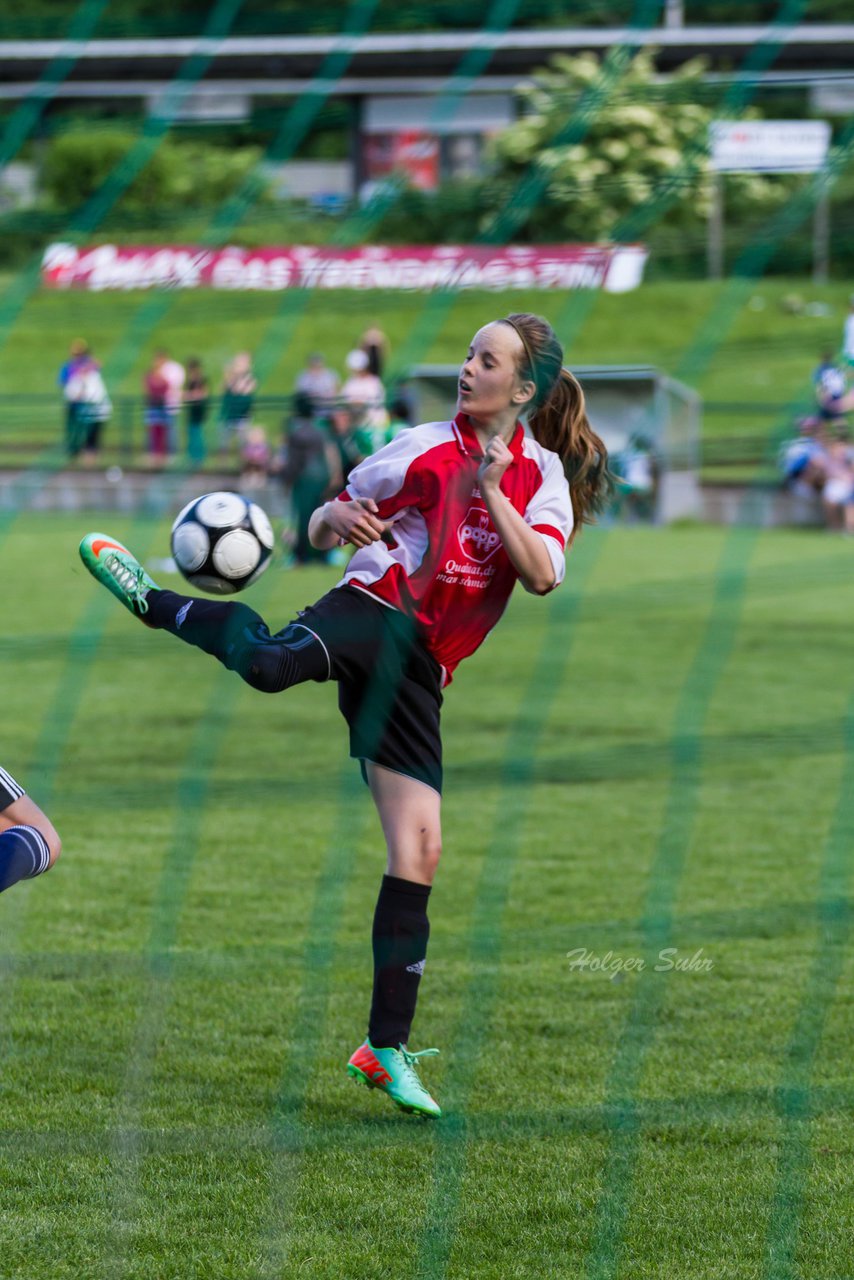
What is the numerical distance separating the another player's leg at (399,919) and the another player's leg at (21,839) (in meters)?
0.70

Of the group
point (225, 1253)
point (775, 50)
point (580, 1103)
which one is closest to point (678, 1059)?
point (580, 1103)

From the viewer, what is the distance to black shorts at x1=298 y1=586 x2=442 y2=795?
11.7ft

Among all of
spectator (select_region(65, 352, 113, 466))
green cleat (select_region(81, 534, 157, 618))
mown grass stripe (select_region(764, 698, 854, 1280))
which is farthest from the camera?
spectator (select_region(65, 352, 113, 466))

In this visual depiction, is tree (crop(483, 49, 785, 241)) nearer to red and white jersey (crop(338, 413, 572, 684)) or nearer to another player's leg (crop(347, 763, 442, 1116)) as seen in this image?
red and white jersey (crop(338, 413, 572, 684))

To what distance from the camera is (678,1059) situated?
12.7ft

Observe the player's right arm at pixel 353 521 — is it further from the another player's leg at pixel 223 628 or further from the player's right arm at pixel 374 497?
the another player's leg at pixel 223 628

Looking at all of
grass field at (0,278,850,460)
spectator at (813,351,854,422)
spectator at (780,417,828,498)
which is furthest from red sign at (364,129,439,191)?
spectator at (780,417,828,498)

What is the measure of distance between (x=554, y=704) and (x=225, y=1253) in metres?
6.74

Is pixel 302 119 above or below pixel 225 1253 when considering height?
above

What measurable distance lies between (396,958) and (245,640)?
75 centimetres

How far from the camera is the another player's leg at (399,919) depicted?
3551 millimetres

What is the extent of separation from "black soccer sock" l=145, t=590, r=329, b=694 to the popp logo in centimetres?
38

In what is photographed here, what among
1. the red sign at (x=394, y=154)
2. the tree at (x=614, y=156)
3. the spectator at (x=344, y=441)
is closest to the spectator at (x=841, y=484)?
the tree at (x=614, y=156)

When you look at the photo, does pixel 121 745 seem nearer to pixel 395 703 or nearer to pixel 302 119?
pixel 302 119
